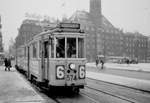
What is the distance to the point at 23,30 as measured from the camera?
98.2 m

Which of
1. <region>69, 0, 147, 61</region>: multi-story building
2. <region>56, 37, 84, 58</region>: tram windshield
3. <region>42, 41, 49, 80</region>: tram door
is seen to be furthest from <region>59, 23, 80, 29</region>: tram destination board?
<region>69, 0, 147, 61</region>: multi-story building

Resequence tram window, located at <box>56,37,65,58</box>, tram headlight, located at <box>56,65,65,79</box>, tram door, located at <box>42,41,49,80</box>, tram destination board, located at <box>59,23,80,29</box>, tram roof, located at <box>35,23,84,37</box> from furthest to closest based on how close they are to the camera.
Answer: tram door, located at <box>42,41,49,80</box>
tram destination board, located at <box>59,23,80,29</box>
tram roof, located at <box>35,23,84,37</box>
tram window, located at <box>56,37,65,58</box>
tram headlight, located at <box>56,65,65,79</box>

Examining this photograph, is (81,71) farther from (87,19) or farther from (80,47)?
(87,19)

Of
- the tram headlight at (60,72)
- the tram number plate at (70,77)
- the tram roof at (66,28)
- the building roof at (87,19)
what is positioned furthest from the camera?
the building roof at (87,19)

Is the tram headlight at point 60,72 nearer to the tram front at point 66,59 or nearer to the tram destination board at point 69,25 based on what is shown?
the tram front at point 66,59

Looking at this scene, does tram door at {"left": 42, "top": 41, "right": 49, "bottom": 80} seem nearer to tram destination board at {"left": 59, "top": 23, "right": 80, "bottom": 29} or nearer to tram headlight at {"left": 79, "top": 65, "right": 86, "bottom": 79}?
tram destination board at {"left": 59, "top": 23, "right": 80, "bottom": 29}

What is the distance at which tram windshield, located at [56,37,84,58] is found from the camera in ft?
37.1

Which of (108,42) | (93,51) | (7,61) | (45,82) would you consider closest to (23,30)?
(93,51)

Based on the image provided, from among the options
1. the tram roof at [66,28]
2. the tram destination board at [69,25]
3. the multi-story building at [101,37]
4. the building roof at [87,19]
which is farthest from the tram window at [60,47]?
the building roof at [87,19]

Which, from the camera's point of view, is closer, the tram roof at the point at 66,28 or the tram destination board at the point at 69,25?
the tram roof at the point at 66,28

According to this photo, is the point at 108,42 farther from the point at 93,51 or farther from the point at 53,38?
the point at 53,38

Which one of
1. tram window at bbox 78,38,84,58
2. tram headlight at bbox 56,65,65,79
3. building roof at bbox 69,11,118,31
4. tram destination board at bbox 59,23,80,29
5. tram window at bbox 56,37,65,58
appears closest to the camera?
tram headlight at bbox 56,65,65,79

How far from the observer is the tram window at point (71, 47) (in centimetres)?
1142

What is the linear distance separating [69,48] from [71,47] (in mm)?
107
